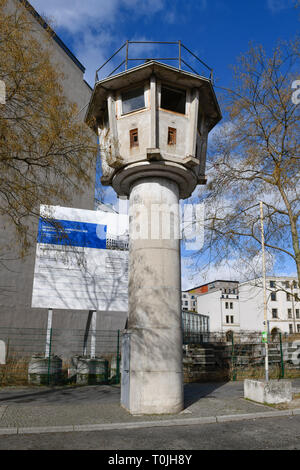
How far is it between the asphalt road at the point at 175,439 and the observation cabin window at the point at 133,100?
29.0 ft

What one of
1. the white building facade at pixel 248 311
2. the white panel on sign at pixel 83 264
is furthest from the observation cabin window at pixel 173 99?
the white building facade at pixel 248 311

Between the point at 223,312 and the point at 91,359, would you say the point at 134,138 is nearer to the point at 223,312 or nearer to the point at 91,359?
the point at 91,359

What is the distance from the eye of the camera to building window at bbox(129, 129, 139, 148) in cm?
1091

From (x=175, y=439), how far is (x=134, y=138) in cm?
805

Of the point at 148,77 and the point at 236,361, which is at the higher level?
the point at 148,77

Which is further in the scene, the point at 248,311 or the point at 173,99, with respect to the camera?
the point at 248,311

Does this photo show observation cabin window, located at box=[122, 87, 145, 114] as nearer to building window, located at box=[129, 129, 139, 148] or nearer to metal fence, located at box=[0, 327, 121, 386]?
building window, located at box=[129, 129, 139, 148]

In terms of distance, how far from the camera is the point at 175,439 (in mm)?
7129

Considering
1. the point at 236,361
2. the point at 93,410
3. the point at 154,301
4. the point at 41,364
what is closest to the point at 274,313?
the point at 236,361

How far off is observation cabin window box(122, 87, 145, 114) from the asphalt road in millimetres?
8838

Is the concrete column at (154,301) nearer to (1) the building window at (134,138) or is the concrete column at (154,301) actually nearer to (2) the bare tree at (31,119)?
(1) the building window at (134,138)

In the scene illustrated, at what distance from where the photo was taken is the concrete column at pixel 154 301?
9516mm

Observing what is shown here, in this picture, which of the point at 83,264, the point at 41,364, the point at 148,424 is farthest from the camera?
the point at 83,264

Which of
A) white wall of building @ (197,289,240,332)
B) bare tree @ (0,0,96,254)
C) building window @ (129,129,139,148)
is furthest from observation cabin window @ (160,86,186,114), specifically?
white wall of building @ (197,289,240,332)
